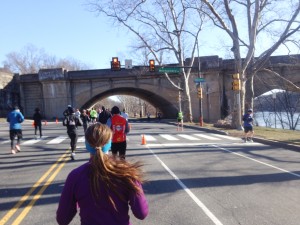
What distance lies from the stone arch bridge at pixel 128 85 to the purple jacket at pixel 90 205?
4410 centimetres

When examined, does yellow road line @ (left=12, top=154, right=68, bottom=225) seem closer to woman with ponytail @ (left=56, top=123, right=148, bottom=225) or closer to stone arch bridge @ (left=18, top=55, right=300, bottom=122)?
woman with ponytail @ (left=56, top=123, right=148, bottom=225)

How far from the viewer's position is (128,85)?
52.2m

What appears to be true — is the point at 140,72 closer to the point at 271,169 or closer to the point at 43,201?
the point at 271,169

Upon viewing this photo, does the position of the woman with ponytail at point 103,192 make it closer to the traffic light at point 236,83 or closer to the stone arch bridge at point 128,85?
the traffic light at point 236,83

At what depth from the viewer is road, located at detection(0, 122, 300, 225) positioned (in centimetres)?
590

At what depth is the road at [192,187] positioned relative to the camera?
5902 millimetres

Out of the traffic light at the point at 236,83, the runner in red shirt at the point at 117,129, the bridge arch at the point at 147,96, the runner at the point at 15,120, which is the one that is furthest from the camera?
the bridge arch at the point at 147,96

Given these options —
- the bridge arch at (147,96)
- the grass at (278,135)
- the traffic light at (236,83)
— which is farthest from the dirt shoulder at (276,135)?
the bridge arch at (147,96)

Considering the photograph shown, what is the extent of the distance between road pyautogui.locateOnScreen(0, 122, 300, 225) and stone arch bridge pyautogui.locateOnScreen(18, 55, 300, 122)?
35.0 m

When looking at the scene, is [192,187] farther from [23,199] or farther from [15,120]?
[15,120]

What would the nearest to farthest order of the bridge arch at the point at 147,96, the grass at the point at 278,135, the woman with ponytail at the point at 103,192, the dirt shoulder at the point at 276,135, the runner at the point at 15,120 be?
the woman with ponytail at the point at 103,192 < the runner at the point at 15,120 < the dirt shoulder at the point at 276,135 < the grass at the point at 278,135 < the bridge arch at the point at 147,96

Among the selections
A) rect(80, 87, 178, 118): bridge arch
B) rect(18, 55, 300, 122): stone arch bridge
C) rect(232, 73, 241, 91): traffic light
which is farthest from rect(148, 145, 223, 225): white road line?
rect(80, 87, 178, 118): bridge arch

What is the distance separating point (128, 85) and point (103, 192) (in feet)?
163

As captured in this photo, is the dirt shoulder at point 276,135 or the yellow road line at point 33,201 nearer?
the yellow road line at point 33,201
